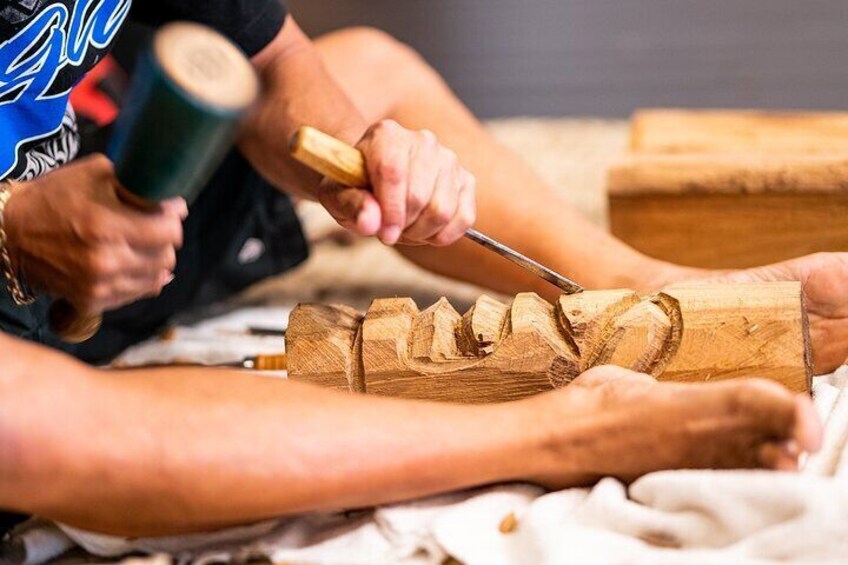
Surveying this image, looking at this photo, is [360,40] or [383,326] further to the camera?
[360,40]

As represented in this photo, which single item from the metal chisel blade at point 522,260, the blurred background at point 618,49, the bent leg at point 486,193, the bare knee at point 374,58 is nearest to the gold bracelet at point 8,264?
the metal chisel blade at point 522,260

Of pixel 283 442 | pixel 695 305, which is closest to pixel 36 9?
pixel 283 442

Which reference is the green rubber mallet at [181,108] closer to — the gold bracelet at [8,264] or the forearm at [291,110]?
the gold bracelet at [8,264]

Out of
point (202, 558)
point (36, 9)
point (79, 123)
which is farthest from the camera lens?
point (79, 123)

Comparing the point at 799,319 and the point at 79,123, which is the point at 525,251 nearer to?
the point at 799,319

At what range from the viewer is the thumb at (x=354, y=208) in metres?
1.05

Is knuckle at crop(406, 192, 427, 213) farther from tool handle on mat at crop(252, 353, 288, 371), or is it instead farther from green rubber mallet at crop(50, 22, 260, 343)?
tool handle on mat at crop(252, 353, 288, 371)

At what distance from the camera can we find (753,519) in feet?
2.92

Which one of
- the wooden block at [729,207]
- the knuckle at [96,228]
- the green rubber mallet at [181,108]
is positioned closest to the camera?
the green rubber mallet at [181,108]

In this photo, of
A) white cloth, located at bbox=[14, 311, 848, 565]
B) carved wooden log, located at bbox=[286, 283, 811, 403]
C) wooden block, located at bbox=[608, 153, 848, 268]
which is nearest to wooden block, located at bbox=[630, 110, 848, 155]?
wooden block, located at bbox=[608, 153, 848, 268]

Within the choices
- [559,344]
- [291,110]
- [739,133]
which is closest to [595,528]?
[559,344]

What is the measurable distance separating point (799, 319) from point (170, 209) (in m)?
0.61

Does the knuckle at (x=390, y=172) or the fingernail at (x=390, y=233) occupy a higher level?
the knuckle at (x=390, y=172)

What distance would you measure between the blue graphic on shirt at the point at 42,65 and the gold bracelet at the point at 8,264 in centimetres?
24
